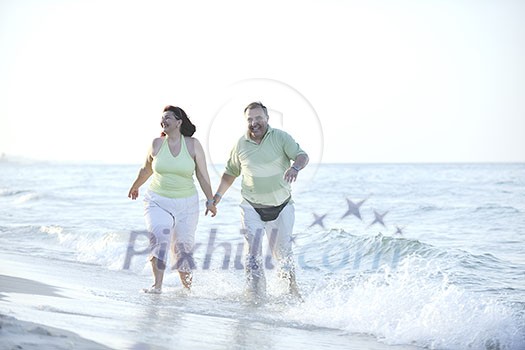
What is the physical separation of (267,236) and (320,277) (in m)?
2.46

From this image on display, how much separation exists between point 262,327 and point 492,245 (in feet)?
23.4

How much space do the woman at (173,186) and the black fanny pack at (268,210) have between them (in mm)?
489

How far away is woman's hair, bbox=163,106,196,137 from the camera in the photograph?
21.7ft

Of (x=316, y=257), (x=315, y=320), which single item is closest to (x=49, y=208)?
(x=316, y=257)


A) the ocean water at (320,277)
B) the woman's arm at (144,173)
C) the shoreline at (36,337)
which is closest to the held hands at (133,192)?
the woman's arm at (144,173)

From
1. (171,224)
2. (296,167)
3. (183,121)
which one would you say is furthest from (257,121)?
(171,224)

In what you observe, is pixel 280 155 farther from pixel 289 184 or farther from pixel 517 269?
pixel 517 269

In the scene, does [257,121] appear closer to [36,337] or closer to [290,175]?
[290,175]

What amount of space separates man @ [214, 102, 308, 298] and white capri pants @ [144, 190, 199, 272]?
0.33 meters

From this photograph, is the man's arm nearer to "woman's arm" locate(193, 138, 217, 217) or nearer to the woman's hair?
"woman's arm" locate(193, 138, 217, 217)

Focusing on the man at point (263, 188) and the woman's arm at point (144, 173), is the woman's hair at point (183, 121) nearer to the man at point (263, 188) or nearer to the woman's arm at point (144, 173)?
the woman's arm at point (144, 173)

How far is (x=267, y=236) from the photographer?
6.59 metres

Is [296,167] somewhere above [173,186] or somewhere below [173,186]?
above

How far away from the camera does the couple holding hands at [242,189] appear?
20.8 feet
